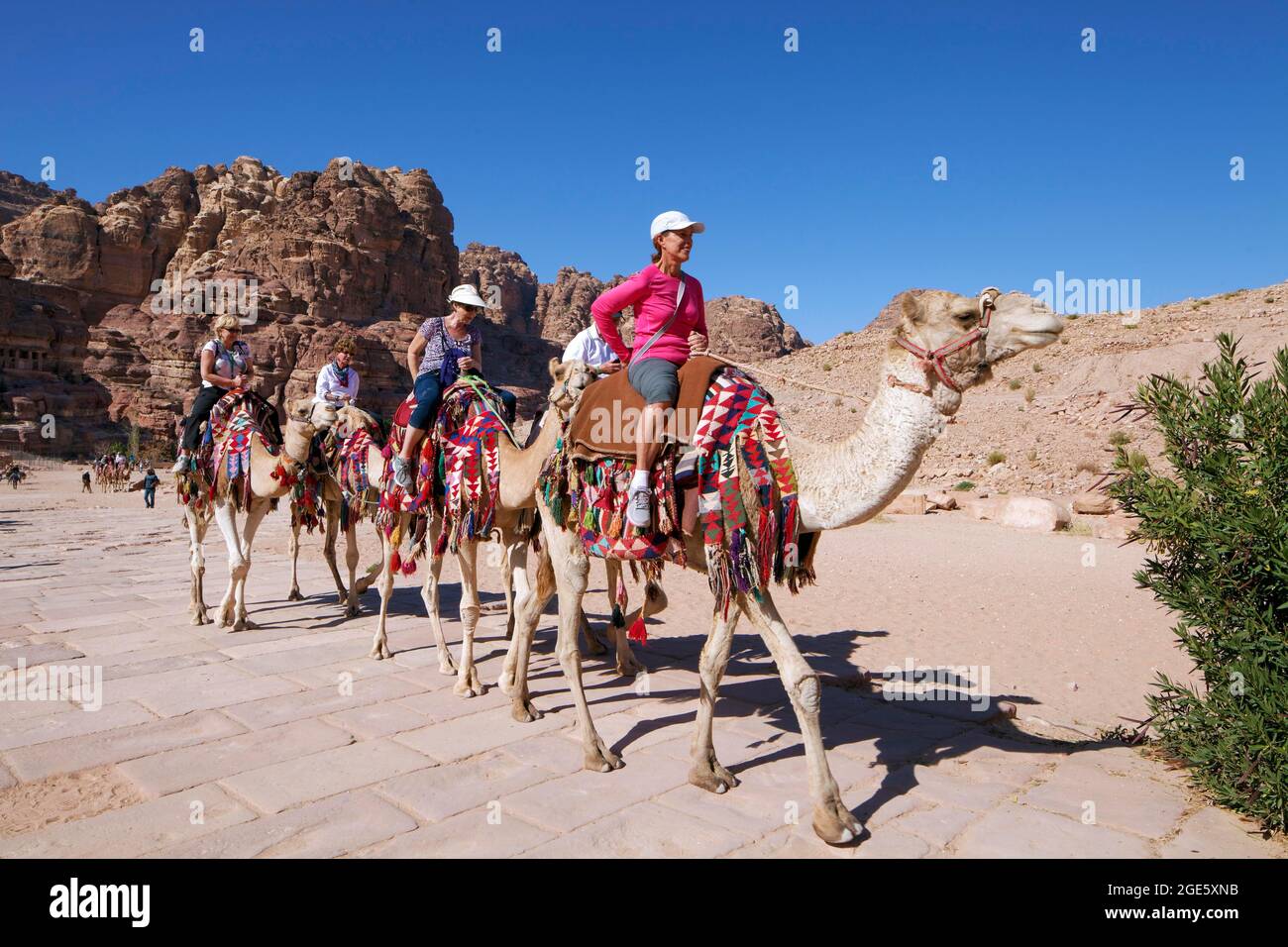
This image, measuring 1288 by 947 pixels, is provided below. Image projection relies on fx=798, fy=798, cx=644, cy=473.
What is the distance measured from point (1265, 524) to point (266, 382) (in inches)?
2761

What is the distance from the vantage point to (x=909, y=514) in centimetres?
2366

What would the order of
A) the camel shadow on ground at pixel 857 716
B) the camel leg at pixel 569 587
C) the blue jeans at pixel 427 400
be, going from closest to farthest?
the camel shadow on ground at pixel 857 716
the camel leg at pixel 569 587
the blue jeans at pixel 427 400

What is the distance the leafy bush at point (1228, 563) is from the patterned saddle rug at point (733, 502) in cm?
210

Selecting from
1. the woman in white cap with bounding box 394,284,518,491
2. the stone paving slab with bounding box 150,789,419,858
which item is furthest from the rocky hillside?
the stone paving slab with bounding box 150,789,419,858

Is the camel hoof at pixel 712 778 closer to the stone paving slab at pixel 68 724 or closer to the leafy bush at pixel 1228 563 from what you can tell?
the leafy bush at pixel 1228 563

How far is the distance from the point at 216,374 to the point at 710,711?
7.05 meters

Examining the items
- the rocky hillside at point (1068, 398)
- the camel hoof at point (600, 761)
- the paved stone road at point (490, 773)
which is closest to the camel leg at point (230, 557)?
the paved stone road at point (490, 773)

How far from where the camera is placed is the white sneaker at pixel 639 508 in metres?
4.27

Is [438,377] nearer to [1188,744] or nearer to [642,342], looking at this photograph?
[642,342]

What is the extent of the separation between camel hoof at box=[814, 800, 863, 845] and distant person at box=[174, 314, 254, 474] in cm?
763

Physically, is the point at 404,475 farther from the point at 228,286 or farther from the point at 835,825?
the point at 228,286

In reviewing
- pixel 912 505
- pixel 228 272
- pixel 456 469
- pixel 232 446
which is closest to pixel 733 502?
pixel 456 469

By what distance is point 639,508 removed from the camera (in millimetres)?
4281
